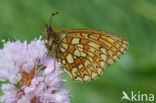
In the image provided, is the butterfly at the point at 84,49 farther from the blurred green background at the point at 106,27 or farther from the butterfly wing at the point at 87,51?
the blurred green background at the point at 106,27

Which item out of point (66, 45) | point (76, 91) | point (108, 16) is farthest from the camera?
point (108, 16)

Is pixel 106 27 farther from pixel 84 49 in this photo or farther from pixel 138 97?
pixel 84 49

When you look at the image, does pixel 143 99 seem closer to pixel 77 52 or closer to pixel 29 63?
pixel 77 52

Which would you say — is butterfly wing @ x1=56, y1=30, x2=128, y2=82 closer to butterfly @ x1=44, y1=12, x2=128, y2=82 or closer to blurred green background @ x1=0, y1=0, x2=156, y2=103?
butterfly @ x1=44, y1=12, x2=128, y2=82

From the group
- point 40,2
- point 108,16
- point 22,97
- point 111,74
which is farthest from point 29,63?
point 108,16

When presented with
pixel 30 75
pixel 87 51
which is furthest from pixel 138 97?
pixel 30 75

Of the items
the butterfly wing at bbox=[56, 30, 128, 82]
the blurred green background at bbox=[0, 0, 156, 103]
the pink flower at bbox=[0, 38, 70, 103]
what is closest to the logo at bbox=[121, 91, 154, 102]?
the blurred green background at bbox=[0, 0, 156, 103]

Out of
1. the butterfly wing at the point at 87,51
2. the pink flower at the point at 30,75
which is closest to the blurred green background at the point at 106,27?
the butterfly wing at the point at 87,51
